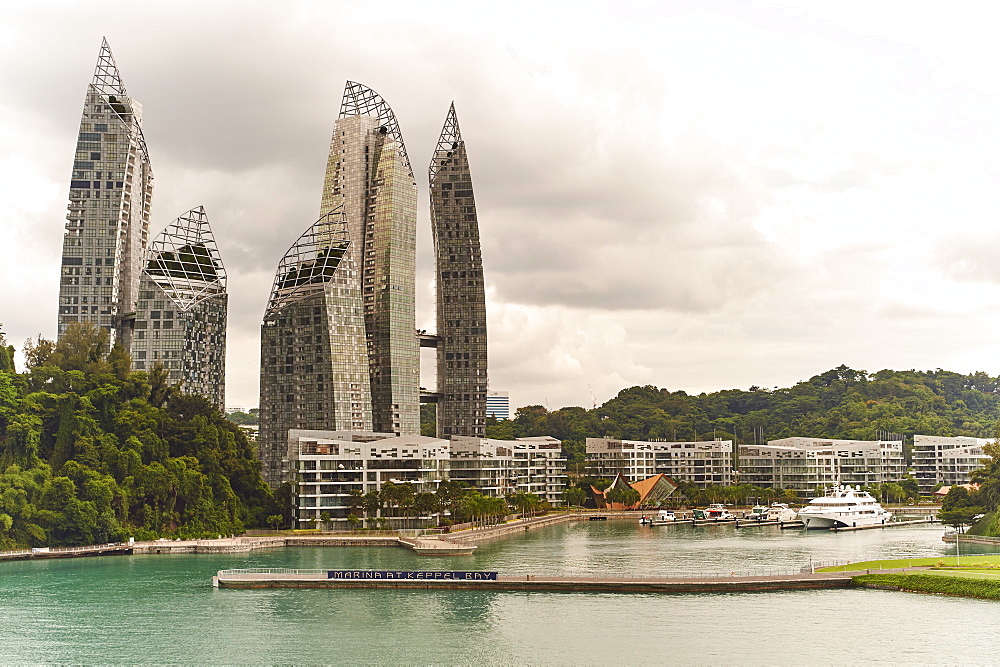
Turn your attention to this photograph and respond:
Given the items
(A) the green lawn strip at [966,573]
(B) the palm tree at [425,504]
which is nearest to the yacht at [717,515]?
(B) the palm tree at [425,504]

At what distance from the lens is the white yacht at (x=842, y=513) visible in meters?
122

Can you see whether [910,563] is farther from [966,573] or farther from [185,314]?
[185,314]

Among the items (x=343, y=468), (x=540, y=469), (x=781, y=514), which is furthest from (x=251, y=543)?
(x=540, y=469)

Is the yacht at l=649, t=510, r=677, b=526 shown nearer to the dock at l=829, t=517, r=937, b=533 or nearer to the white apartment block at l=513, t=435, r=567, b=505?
the dock at l=829, t=517, r=937, b=533

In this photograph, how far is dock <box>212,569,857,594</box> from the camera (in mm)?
64500

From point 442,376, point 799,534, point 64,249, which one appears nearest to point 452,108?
point 442,376

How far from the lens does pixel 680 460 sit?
178000mm

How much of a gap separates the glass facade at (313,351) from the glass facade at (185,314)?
22.6ft

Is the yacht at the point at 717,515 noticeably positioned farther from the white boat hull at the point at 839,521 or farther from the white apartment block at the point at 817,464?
the white apartment block at the point at 817,464

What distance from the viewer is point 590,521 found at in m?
140

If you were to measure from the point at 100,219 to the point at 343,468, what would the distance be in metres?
54.5

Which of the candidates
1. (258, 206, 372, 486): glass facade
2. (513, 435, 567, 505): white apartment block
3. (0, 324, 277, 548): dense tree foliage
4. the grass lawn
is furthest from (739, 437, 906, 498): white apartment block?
the grass lawn

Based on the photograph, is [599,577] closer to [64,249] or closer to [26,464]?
[26,464]

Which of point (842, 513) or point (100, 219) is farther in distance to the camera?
point (100, 219)
